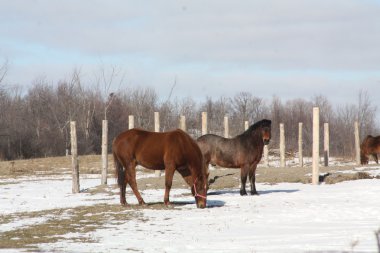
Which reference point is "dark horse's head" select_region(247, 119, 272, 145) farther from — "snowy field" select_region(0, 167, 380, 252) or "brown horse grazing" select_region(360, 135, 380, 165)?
"brown horse grazing" select_region(360, 135, 380, 165)

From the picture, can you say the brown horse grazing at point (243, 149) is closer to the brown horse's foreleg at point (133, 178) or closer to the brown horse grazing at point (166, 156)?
the brown horse grazing at point (166, 156)

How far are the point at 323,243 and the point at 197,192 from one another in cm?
608

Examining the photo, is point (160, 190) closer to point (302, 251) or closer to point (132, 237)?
point (132, 237)

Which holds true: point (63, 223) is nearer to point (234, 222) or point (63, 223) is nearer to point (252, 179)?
point (234, 222)

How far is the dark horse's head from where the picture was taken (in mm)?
17188

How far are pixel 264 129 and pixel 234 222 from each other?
6.05 metres

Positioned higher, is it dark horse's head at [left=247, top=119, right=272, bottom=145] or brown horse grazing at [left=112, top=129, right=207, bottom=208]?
dark horse's head at [left=247, top=119, right=272, bottom=145]

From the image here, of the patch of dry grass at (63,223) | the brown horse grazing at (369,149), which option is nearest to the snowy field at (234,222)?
the patch of dry grass at (63,223)

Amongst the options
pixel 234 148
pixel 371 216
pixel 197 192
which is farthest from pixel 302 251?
pixel 234 148

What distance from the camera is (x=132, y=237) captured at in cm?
1007

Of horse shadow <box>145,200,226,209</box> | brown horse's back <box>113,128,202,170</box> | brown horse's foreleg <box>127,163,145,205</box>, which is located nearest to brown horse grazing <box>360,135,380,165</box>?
horse shadow <box>145,200,226,209</box>

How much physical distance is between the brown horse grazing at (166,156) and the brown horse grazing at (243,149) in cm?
266

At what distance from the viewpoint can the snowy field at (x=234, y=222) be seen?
8852 millimetres

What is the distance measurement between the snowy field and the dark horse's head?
1613mm
